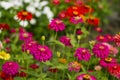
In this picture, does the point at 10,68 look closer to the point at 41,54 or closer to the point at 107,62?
the point at 41,54

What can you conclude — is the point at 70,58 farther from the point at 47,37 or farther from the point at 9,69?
the point at 47,37

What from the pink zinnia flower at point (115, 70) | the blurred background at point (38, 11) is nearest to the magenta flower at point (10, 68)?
the pink zinnia flower at point (115, 70)

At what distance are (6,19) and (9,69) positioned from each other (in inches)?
79.2

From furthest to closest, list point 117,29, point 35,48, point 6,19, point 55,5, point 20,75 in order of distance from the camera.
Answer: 1. point 117,29
2. point 55,5
3. point 6,19
4. point 20,75
5. point 35,48

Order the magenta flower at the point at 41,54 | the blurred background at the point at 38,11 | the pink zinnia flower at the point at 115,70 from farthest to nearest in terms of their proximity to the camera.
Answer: the blurred background at the point at 38,11
the pink zinnia flower at the point at 115,70
the magenta flower at the point at 41,54

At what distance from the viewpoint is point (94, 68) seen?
3.42 metres

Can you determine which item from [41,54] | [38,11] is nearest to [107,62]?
[41,54]

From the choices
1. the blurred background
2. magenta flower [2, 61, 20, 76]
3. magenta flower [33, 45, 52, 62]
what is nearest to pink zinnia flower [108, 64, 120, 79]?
magenta flower [33, 45, 52, 62]

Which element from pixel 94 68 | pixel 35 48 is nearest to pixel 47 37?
pixel 94 68

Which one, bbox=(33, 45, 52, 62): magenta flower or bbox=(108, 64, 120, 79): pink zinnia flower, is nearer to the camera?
bbox=(33, 45, 52, 62): magenta flower

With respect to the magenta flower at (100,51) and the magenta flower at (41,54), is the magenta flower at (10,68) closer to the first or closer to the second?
the magenta flower at (41,54)

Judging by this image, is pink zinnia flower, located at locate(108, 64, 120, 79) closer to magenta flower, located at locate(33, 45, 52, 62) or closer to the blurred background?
magenta flower, located at locate(33, 45, 52, 62)

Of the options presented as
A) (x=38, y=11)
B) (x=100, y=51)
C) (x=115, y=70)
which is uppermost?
(x=38, y=11)

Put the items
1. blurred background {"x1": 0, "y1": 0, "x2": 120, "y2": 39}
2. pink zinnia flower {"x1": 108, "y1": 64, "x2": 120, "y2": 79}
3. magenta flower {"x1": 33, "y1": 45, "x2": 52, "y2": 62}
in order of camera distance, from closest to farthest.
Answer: magenta flower {"x1": 33, "y1": 45, "x2": 52, "y2": 62}
pink zinnia flower {"x1": 108, "y1": 64, "x2": 120, "y2": 79}
blurred background {"x1": 0, "y1": 0, "x2": 120, "y2": 39}
